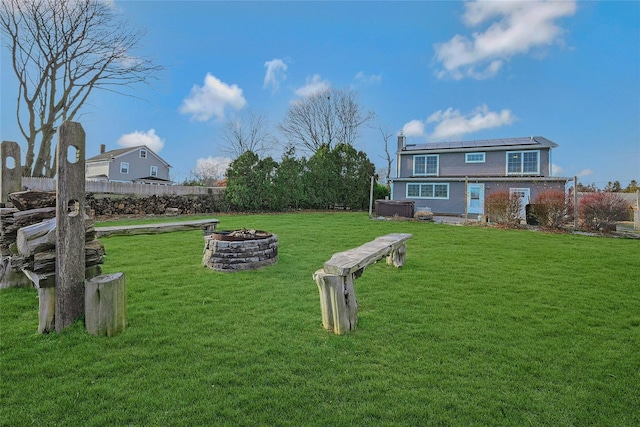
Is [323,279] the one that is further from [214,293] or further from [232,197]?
[232,197]

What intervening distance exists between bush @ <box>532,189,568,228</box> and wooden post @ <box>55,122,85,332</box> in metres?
13.6

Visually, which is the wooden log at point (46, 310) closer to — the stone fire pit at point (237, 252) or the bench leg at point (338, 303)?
the stone fire pit at point (237, 252)

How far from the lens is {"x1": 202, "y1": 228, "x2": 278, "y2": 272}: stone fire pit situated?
496 cm

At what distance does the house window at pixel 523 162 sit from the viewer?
18266 millimetres

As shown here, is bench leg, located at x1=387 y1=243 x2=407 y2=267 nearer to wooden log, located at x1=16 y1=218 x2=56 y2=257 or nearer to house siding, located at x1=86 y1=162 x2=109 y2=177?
wooden log, located at x1=16 y1=218 x2=56 y2=257

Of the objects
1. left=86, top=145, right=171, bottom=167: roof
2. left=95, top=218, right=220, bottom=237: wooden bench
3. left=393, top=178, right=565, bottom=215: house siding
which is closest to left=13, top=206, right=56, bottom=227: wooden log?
left=95, top=218, right=220, bottom=237: wooden bench

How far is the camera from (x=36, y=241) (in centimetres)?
279

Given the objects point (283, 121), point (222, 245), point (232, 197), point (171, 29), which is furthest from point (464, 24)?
point (283, 121)

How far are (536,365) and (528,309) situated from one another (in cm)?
144

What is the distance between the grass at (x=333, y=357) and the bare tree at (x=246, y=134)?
2546 centimetres

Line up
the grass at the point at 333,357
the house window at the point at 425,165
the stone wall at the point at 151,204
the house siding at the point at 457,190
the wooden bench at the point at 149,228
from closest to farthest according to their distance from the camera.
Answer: the grass at the point at 333,357, the wooden bench at the point at 149,228, the stone wall at the point at 151,204, the house siding at the point at 457,190, the house window at the point at 425,165

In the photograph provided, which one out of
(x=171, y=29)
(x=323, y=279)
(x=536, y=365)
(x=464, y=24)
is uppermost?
(x=464, y=24)

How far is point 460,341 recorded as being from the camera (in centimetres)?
279

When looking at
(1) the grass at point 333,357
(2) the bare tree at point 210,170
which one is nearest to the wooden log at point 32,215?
(1) the grass at point 333,357
